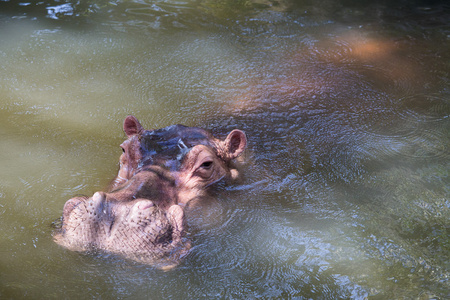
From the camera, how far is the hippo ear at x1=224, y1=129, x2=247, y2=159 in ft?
15.9

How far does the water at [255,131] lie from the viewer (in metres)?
3.54

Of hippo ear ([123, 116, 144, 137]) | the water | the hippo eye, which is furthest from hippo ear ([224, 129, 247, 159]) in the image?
hippo ear ([123, 116, 144, 137])

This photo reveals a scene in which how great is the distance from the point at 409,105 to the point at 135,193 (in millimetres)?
4091

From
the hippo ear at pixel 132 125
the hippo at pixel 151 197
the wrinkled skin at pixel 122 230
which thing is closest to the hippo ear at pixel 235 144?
the hippo at pixel 151 197

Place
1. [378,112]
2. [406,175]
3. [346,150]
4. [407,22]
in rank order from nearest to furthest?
[406,175]
[346,150]
[378,112]
[407,22]

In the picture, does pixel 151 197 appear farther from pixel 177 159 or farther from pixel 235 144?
pixel 235 144

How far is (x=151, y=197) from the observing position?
12.0 feet

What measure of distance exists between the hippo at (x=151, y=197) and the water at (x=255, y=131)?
160mm

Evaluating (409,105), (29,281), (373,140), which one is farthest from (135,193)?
(409,105)

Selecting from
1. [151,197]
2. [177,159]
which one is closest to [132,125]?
[177,159]

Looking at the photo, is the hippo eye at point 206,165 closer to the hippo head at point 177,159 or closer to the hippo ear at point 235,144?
the hippo head at point 177,159

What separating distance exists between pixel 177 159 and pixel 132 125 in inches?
34.2

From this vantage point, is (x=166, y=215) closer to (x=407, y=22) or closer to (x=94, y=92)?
(x=94, y=92)

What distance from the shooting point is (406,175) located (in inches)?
→ 193
